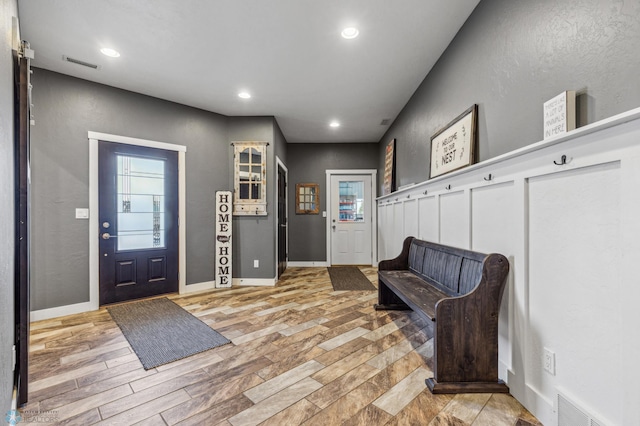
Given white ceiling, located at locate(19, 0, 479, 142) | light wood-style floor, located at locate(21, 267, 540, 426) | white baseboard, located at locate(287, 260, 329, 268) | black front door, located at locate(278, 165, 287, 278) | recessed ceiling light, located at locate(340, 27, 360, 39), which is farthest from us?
white baseboard, located at locate(287, 260, 329, 268)

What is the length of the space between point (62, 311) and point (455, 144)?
431 cm

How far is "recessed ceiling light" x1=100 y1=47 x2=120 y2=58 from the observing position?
2569 mm

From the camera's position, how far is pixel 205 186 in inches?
160

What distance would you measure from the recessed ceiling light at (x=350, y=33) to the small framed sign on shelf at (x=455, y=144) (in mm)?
1118

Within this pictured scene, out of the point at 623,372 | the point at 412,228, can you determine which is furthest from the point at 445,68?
the point at 623,372

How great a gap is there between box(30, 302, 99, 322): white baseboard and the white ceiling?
2538 mm

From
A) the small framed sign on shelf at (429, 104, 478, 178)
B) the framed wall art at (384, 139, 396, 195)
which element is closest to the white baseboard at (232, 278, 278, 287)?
the framed wall art at (384, 139, 396, 195)

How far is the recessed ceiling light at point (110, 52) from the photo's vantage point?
2569 millimetres

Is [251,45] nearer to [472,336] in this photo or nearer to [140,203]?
[140,203]

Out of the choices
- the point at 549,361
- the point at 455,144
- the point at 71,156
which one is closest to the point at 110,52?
the point at 71,156

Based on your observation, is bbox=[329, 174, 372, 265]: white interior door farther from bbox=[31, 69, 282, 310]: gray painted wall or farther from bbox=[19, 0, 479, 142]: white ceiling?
bbox=[31, 69, 282, 310]: gray painted wall

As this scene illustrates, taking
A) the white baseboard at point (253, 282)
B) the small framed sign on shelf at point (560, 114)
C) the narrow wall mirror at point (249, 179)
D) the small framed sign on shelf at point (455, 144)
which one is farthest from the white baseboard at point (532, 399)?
the narrow wall mirror at point (249, 179)

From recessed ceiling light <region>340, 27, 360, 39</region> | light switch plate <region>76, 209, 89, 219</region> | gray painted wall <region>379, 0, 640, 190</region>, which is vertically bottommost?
light switch plate <region>76, 209, 89, 219</region>

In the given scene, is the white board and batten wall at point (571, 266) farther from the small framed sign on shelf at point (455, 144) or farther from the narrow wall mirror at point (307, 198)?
the narrow wall mirror at point (307, 198)
